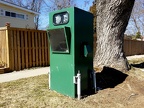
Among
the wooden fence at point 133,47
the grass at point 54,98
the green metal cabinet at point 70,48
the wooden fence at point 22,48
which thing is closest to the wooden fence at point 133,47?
the wooden fence at point 133,47

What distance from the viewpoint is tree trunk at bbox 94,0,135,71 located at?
6.22 metres

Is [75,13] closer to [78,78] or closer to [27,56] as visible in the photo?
[78,78]

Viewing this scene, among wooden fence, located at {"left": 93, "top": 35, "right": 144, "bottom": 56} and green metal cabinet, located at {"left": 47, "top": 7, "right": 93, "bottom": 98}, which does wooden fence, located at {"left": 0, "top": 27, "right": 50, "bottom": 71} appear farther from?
wooden fence, located at {"left": 93, "top": 35, "right": 144, "bottom": 56}

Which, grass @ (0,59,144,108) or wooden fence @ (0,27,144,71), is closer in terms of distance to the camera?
grass @ (0,59,144,108)

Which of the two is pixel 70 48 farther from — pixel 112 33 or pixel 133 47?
pixel 133 47

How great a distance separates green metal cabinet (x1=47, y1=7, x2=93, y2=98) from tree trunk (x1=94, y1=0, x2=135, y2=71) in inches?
72.5

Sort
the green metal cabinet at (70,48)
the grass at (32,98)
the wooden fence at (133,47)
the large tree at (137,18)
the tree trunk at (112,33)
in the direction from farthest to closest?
the large tree at (137,18)
the wooden fence at (133,47)
the tree trunk at (112,33)
the green metal cabinet at (70,48)
the grass at (32,98)

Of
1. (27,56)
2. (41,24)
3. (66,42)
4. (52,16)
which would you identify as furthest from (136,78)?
(41,24)

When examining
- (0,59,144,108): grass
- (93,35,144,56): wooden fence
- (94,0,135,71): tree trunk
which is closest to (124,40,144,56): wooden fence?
(93,35,144,56): wooden fence

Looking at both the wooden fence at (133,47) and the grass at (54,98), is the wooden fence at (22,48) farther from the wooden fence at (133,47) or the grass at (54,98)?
the wooden fence at (133,47)

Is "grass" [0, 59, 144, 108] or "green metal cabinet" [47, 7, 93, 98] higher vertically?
"green metal cabinet" [47, 7, 93, 98]

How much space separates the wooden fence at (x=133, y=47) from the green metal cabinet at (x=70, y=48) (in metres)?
13.4

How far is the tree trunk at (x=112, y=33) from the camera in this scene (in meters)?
6.22

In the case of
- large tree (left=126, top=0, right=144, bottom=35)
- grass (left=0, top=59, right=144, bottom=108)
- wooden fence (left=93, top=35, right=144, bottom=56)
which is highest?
large tree (left=126, top=0, right=144, bottom=35)
